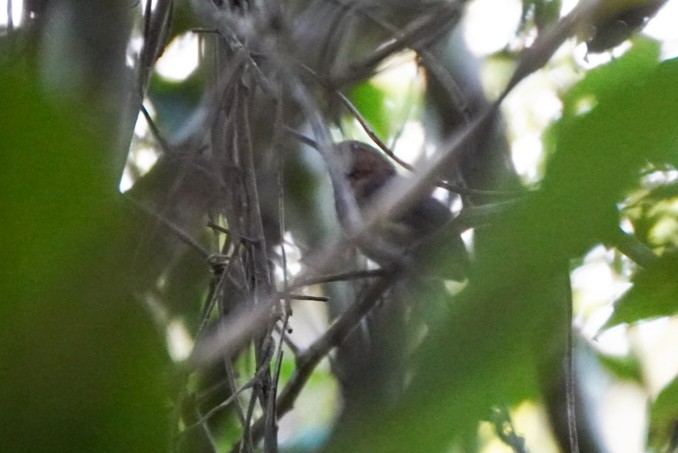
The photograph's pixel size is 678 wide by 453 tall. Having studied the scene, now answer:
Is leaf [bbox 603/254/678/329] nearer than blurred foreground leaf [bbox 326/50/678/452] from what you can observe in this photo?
No

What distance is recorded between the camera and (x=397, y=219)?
0.93 metres

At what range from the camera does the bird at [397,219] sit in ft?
3.18

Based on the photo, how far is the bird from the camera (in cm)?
97

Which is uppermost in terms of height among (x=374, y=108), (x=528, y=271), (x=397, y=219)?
(x=374, y=108)

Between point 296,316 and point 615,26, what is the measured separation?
85 centimetres

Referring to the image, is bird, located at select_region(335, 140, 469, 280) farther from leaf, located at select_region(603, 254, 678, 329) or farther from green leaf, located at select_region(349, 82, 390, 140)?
leaf, located at select_region(603, 254, 678, 329)

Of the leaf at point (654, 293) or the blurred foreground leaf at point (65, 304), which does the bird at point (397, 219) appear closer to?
the leaf at point (654, 293)

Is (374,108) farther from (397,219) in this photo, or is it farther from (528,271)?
(528,271)

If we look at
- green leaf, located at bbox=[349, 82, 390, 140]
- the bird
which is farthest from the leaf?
green leaf, located at bbox=[349, 82, 390, 140]

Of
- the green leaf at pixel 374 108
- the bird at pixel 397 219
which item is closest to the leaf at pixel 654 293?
the bird at pixel 397 219

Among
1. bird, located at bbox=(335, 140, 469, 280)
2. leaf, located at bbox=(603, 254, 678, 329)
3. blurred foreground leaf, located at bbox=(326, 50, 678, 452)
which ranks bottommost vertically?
blurred foreground leaf, located at bbox=(326, 50, 678, 452)

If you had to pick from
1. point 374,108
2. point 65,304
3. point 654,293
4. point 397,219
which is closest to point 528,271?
point 65,304

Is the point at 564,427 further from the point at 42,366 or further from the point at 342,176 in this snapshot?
the point at 42,366

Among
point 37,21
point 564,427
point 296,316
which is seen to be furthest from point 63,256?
point 296,316
